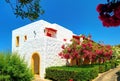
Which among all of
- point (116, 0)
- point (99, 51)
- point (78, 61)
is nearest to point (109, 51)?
point (99, 51)

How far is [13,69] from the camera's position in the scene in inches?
721

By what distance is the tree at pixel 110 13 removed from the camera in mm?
3388

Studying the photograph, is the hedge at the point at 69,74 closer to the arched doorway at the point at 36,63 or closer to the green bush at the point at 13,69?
the arched doorway at the point at 36,63

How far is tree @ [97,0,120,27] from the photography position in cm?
339

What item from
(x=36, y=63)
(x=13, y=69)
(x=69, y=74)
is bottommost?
(x=69, y=74)

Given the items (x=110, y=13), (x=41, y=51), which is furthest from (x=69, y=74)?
(x=110, y=13)

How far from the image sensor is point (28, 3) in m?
6.13

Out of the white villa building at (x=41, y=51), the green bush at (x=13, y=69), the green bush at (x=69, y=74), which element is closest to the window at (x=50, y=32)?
the white villa building at (x=41, y=51)

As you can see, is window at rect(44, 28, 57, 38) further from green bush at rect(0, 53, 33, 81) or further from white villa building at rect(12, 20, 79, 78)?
green bush at rect(0, 53, 33, 81)

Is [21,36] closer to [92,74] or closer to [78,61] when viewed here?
[78,61]

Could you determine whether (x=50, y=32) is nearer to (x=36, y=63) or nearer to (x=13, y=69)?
(x=36, y=63)

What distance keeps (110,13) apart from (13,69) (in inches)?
609

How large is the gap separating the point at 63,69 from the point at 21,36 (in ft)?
47.1

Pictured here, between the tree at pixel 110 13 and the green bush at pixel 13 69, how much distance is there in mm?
15163
